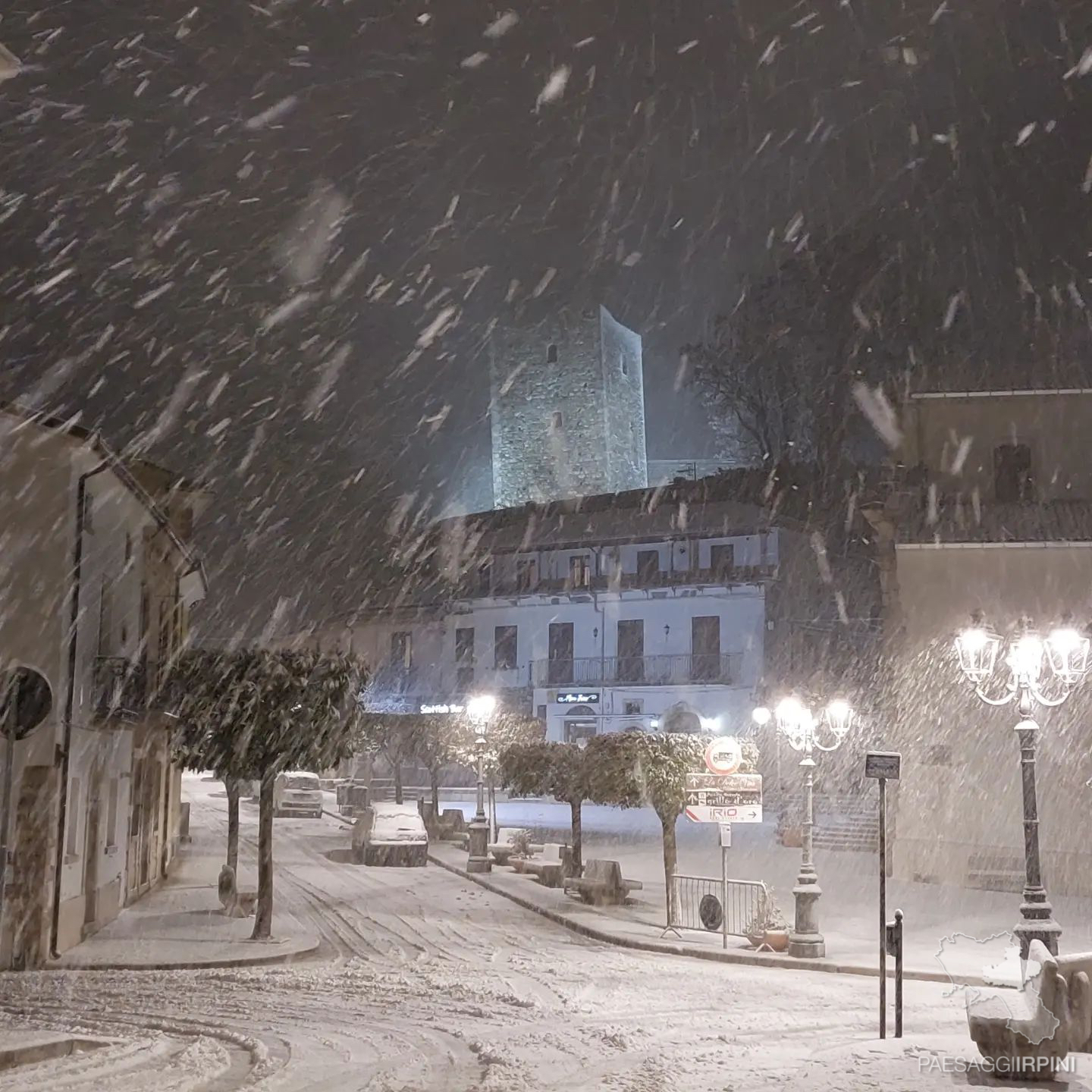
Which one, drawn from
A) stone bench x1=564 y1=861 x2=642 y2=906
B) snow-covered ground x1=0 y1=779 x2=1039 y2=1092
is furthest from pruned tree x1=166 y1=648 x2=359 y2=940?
stone bench x1=564 y1=861 x2=642 y2=906

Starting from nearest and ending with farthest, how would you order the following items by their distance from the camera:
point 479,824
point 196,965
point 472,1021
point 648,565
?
point 472,1021, point 196,965, point 479,824, point 648,565

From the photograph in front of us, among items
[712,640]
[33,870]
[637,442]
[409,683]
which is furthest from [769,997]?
[637,442]

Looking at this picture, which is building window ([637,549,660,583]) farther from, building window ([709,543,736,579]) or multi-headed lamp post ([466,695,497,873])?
multi-headed lamp post ([466,695,497,873])

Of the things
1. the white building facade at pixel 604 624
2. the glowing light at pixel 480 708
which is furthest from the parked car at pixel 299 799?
the glowing light at pixel 480 708

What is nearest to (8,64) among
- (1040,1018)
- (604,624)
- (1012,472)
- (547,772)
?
(1040,1018)

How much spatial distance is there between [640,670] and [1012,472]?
70.2ft

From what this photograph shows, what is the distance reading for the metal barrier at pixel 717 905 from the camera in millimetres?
16281

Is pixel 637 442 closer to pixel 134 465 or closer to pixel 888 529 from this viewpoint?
pixel 888 529

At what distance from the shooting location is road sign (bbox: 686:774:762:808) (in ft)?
55.4

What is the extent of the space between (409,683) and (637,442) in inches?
621

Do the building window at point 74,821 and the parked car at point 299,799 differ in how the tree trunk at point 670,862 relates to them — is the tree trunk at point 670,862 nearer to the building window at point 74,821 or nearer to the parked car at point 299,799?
the building window at point 74,821

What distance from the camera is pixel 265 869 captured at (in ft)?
51.3

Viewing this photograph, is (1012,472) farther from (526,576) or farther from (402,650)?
(402,650)

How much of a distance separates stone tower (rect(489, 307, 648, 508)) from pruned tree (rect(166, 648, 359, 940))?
3908 centimetres
